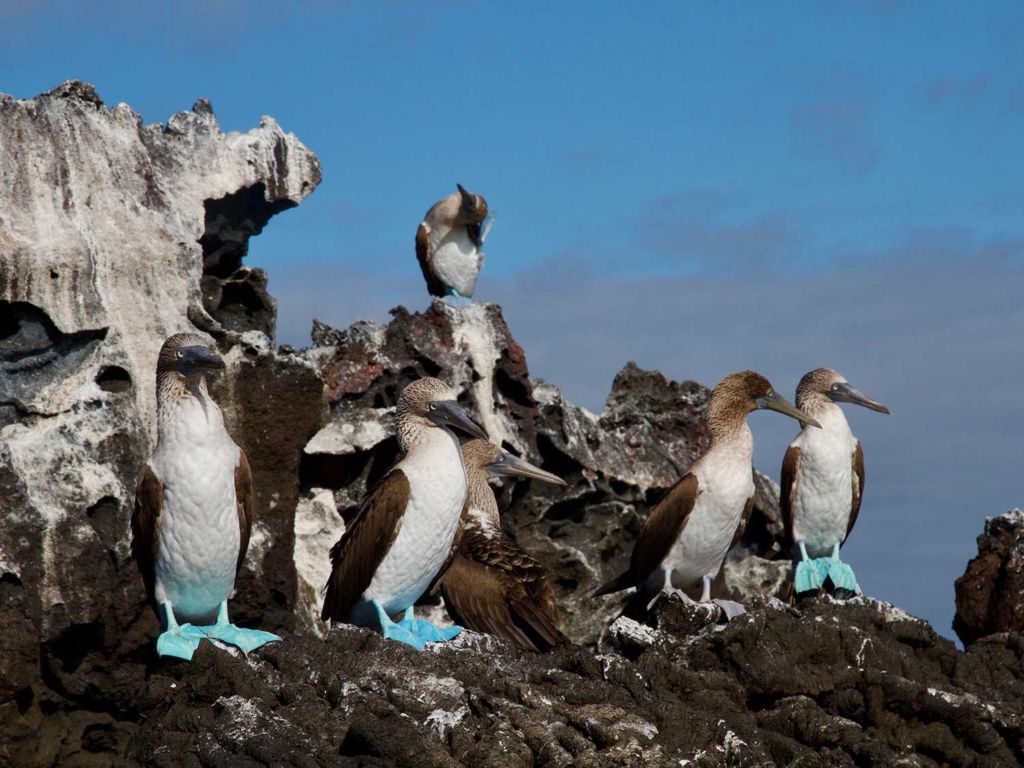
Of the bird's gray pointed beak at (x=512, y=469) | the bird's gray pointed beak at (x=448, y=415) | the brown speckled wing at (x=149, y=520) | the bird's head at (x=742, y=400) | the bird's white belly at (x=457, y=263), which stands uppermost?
the bird's white belly at (x=457, y=263)

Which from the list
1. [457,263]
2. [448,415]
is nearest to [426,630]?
[448,415]

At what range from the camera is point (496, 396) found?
1573cm

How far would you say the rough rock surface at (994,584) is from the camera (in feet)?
38.0

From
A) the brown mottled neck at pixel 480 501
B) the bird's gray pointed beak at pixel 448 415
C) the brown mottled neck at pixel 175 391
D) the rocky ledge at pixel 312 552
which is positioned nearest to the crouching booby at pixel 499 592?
the brown mottled neck at pixel 480 501

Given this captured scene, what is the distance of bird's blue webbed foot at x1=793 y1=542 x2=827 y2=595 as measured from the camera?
11.9 m

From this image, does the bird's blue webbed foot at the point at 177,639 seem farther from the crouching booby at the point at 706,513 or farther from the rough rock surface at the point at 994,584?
the rough rock surface at the point at 994,584

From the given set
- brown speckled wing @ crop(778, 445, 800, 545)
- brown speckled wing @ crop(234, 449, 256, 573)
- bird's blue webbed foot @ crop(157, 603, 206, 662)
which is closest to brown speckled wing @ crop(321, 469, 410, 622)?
brown speckled wing @ crop(234, 449, 256, 573)

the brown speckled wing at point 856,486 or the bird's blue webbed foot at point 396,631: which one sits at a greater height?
the brown speckled wing at point 856,486

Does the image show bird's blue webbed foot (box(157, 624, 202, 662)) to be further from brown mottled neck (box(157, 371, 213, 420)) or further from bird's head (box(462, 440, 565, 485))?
bird's head (box(462, 440, 565, 485))

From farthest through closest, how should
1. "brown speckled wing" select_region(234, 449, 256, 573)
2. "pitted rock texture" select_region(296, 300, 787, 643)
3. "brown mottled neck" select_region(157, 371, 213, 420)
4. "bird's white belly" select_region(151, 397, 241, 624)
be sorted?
1. "pitted rock texture" select_region(296, 300, 787, 643)
2. "brown speckled wing" select_region(234, 449, 256, 573)
3. "brown mottled neck" select_region(157, 371, 213, 420)
4. "bird's white belly" select_region(151, 397, 241, 624)

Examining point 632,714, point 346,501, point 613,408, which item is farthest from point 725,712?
point 613,408

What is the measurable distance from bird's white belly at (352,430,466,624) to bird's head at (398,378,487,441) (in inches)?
8.7

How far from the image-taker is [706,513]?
1095 cm

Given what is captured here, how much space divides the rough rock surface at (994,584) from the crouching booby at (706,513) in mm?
1836
